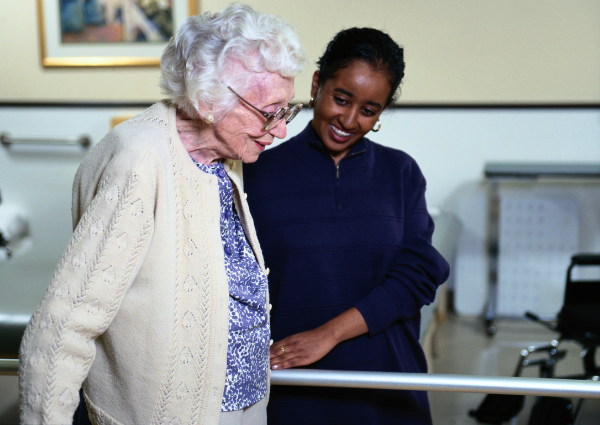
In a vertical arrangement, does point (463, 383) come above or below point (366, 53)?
below

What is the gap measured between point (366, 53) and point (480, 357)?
223cm

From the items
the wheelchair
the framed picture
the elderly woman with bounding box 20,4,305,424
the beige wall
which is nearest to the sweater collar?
the elderly woman with bounding box 20,4,305,424

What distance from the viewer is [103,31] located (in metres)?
3.66

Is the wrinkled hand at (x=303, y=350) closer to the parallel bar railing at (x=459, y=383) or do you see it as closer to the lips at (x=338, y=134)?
the parallel bar railing at (x=459, y=383)

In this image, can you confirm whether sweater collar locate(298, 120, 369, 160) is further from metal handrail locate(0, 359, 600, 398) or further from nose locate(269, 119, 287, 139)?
metal handrail locate(0, 359, 600, 398)

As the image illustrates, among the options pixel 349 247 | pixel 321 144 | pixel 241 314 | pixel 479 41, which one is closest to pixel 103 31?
pixel 479 41

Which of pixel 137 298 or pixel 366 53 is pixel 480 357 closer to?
pixel 366 53

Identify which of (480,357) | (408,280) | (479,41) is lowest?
(480,357)

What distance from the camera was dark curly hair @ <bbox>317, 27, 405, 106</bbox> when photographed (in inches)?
48.9

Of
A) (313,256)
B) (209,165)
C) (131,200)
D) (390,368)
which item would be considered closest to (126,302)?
(131,200)

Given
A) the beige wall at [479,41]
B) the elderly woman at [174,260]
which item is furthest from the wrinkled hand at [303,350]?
the beige wall at [479,41]

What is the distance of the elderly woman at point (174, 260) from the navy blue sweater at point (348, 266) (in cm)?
18

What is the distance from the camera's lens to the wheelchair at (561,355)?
2.20 meters

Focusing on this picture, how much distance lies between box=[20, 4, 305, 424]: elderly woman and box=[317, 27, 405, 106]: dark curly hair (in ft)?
0.85
